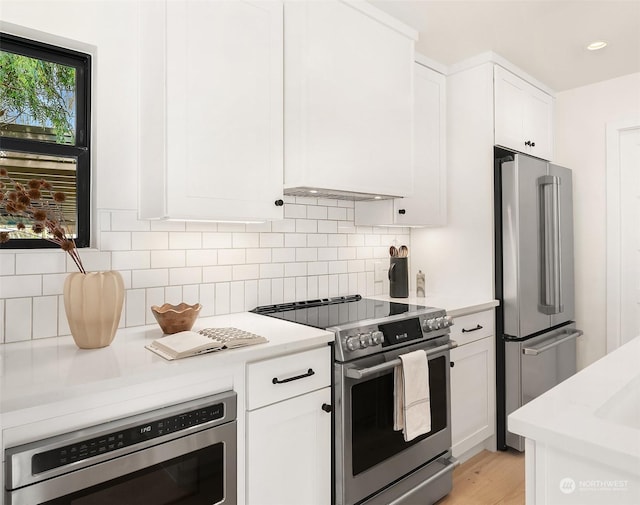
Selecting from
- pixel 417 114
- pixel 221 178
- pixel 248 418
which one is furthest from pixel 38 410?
pixel 417 114

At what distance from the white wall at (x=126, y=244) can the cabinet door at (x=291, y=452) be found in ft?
2.40

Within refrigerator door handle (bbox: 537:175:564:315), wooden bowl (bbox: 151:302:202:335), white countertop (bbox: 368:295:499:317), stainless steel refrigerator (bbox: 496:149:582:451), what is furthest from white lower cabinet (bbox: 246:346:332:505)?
refrigerator door handle (bbox: 537:175:564:315)

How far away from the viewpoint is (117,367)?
1.34 meters

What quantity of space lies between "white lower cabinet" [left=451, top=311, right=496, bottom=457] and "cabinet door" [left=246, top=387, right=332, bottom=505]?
1052mm

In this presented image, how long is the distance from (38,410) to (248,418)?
0.66 m

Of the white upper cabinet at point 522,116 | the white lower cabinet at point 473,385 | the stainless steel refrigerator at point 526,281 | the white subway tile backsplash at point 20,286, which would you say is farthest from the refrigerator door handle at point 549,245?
the white subway tile backsplash at point 20,286

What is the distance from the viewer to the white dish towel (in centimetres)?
199

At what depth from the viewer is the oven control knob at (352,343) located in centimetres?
183

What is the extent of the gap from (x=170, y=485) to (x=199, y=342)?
0.45 metres

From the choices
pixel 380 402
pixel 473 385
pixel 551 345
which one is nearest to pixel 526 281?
pixel 551 345

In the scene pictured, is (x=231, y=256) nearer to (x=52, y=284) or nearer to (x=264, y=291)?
(x=264, y=291)

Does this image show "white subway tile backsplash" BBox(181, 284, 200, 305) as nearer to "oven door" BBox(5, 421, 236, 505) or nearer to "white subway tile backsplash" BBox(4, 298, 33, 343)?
"white subway tile backsplash" BBox(4, 298, 33, 343)

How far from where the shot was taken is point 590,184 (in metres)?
3.45

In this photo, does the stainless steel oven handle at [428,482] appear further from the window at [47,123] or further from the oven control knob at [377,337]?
the window at [47,123]
